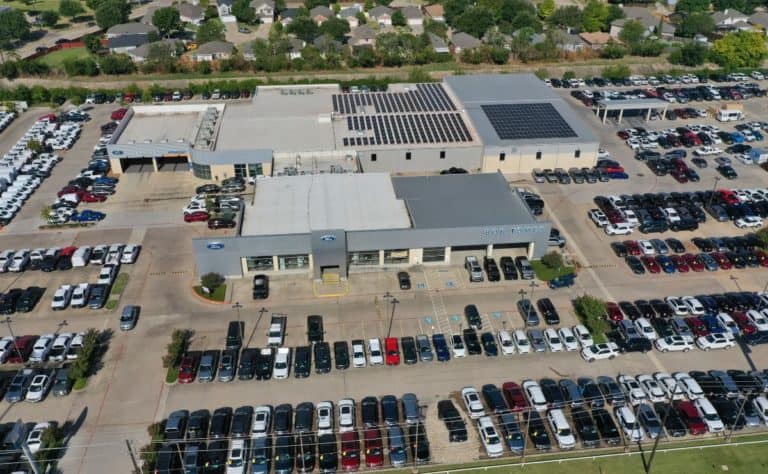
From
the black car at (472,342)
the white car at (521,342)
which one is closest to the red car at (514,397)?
the white car at (521,342)

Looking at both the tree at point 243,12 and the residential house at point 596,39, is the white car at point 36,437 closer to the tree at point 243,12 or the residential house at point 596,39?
the tree at point 243,12

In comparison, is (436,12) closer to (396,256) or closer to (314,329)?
(396,256)

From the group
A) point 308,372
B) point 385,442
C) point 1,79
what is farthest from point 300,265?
point 1,79

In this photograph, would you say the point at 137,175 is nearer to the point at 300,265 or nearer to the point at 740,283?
the point at 300,265

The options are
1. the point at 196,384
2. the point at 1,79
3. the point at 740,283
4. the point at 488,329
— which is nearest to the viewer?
the point at 196,384

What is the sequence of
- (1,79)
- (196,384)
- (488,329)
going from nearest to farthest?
(196,384), (488,329), (1,79)

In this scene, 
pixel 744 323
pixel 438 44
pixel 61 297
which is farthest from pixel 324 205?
pixel 438 44

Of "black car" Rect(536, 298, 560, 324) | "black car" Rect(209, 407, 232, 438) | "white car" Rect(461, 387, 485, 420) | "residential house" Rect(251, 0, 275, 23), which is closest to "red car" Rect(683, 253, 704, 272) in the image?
"black car" Rect(536, 298, 560, 324)

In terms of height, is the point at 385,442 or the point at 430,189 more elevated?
the point at 430,189
